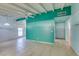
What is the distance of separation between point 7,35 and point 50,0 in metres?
7.30

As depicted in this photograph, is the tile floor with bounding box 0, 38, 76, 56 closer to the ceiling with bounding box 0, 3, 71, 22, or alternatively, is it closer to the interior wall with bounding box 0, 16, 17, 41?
the ceiling with bounding box 0, 3, 71, 22

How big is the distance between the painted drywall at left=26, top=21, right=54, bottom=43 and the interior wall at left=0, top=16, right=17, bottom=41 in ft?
5.46

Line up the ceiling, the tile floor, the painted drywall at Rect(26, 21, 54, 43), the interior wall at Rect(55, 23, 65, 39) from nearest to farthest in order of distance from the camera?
the tile floor
the ceiling
the painted drywall at Rect(26, 21, 54, 43)
the interior wall at Rect(55, 23, 65, 39)

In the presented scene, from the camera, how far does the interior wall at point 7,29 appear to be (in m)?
7.86

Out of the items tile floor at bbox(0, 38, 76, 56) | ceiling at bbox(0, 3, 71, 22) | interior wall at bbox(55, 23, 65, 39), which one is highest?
ceiling at bbox(0, 3, 71, 22)

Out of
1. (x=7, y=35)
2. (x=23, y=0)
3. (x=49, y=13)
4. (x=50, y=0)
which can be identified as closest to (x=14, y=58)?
(x=23, y=0)

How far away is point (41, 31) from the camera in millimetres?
7379

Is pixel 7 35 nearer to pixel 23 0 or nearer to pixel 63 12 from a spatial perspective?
pixel 63 12

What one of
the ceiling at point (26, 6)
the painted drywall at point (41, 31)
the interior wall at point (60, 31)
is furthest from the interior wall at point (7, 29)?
the interior wall at point (60, 31)

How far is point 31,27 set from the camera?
8203 mm

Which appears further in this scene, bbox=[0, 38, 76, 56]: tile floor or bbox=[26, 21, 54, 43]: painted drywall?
bbox=[26, 21, 54, 43]: painted drywall

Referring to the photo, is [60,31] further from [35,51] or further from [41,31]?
[35,51]

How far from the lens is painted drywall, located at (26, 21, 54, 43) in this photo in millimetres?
6814

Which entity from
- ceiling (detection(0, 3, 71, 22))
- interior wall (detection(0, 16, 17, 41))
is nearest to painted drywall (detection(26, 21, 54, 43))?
ceiling (detection(0, 3, 71, 22))
